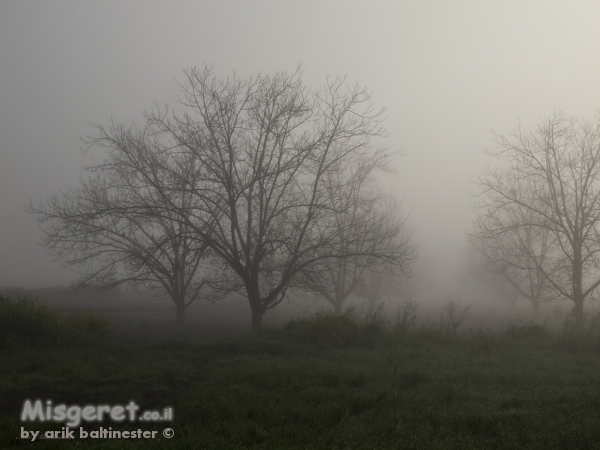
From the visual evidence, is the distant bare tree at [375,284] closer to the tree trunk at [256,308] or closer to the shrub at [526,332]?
the tree trunk at [256,308]

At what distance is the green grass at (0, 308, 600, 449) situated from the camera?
17.3 ft

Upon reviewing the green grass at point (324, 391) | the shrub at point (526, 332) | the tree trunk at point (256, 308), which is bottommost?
the shrub at point (526, 332)

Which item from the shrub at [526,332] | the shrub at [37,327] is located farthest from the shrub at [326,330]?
the shrub at [37,327]

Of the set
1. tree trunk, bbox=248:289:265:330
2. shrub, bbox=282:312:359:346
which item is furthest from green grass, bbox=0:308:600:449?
tree trunk, bbox=248:289:265:330

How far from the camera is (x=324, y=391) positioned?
702 cm

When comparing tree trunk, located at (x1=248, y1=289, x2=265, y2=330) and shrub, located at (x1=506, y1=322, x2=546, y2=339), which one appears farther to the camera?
tree trunk, located at (x1=248, y1=289, x2=265, y2=330)

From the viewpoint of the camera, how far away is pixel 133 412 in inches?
237

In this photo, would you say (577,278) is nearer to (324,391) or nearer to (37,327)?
(324,391)

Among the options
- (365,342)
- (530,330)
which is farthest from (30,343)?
(530,330)

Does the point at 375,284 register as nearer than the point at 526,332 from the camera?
No

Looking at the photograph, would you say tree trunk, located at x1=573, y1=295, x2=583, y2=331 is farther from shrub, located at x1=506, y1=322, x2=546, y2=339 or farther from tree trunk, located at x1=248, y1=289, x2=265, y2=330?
tree trunk, located at x1=248, y1=289, x2=265, y2=330

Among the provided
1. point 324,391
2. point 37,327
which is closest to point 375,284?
point 37,327

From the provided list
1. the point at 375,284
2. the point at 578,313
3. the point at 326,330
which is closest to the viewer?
the point at 326,330

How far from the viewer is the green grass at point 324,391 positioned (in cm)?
529
